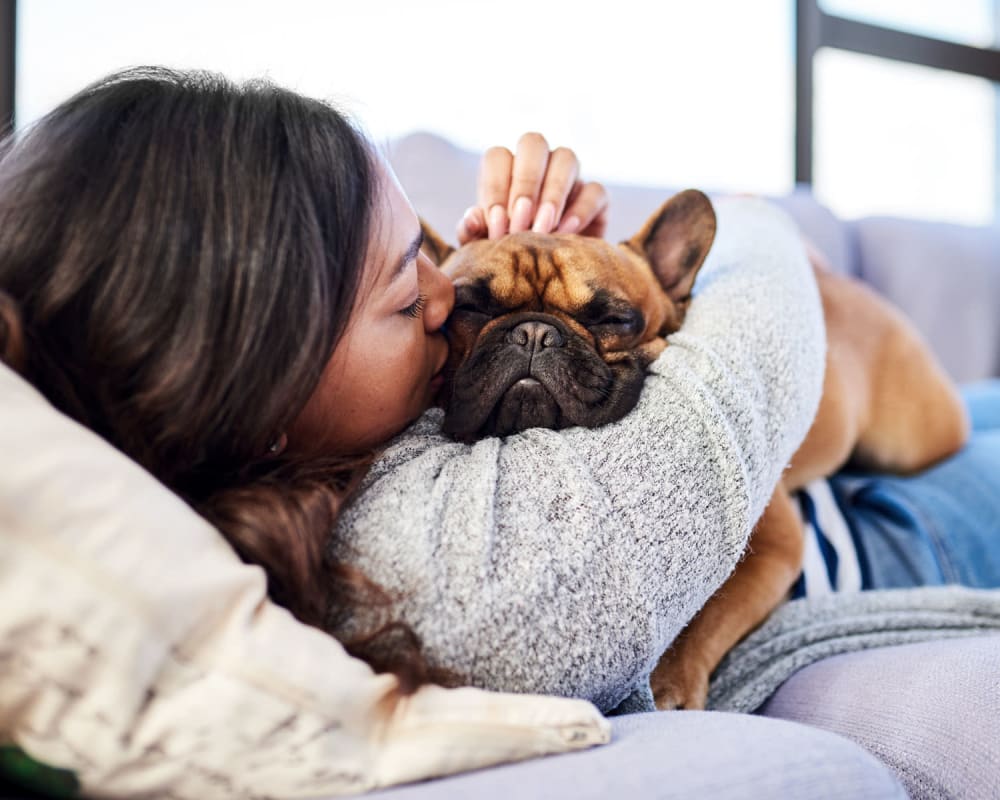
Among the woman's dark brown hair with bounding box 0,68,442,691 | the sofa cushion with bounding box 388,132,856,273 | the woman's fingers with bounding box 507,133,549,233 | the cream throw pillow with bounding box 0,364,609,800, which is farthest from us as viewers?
the sofa cushion with bounding box 388,132,856,273

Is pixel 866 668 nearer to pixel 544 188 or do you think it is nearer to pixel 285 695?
pixel 285 695

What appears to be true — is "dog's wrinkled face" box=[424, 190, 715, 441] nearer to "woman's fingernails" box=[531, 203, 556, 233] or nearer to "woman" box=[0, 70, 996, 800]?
"woman's fingernails" box=[531, 203, 556, 233]

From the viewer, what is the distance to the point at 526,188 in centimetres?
108

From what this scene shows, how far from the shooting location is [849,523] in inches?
49.4

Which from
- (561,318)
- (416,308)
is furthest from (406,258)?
(561,318)

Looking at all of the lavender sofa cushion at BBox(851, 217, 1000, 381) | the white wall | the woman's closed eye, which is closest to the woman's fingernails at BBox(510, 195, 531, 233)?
the woman's closed eye

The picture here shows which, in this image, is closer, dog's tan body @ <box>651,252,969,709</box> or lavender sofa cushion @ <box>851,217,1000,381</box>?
dog's tan body @ <box>651,252,969,709</box>

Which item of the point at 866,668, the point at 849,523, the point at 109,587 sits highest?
the point at 109,587

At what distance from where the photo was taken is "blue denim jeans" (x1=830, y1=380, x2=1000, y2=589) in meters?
1.15

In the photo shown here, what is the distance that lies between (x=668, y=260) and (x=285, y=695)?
2.87 ft

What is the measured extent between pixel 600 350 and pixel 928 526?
0.59 metres

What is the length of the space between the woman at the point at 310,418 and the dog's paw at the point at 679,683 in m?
0.24

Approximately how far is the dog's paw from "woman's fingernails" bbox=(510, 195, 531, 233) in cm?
56

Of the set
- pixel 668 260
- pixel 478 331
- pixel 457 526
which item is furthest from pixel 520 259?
pixel 457 526
